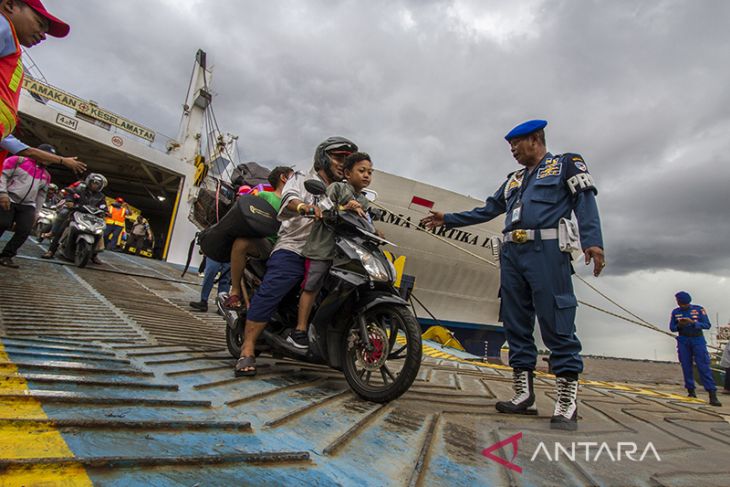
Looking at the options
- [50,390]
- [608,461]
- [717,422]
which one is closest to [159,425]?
[50,390]

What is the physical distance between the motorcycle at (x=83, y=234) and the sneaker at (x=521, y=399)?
6.74 metres

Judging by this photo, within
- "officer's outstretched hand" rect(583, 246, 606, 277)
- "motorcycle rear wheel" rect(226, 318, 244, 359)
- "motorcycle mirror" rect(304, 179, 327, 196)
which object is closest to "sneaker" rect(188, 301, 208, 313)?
"motorcycle rear wheel" rect(226, 318, 244, 359)

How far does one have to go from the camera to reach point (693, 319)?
652 cm

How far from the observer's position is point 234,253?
2488 millimetres

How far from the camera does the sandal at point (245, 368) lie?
201 centimetres

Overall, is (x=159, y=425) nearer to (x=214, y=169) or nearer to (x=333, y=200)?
(x=333, y=200)

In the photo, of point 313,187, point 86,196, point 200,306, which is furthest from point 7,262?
point 313,187

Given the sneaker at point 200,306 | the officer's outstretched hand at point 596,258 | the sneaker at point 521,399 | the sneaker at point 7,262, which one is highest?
the officer's outstretched hand at point 596,258

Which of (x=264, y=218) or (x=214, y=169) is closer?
(x=264, y=218)

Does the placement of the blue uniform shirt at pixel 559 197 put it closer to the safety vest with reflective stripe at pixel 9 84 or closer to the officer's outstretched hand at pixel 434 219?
the officer's outstretched hand at pixel 434 219

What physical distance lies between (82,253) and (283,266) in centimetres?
577

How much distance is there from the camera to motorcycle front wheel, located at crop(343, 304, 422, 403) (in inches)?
68.9

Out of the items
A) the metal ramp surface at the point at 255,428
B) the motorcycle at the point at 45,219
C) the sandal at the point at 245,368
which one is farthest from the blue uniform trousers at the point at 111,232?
the sandal at the point at 245,368

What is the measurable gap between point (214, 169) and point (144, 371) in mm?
16618
